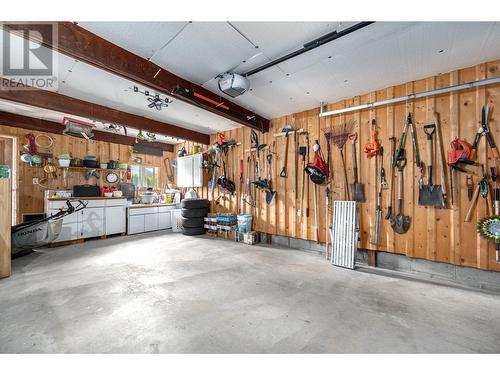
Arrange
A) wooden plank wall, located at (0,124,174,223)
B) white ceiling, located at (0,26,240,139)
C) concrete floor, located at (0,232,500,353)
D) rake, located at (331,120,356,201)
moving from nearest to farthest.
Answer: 1. concrete floor, located at (0,232,500,353)
2. white ceiling, located at (0,26,240,139)
3. rake, located at (331,120,356,201)
4. wooden plank wall, located at (0,124,174,223)

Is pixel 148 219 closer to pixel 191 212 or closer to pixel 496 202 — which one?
pixel 191 212

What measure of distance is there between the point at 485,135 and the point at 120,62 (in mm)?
4580

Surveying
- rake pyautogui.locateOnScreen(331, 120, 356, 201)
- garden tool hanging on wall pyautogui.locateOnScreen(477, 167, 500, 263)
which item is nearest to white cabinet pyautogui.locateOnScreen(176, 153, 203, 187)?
rake pyautogui.locateOnScreen(331, 120, 356, 201)

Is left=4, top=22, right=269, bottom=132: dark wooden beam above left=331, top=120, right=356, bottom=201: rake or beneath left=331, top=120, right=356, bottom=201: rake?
above

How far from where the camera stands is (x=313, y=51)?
243cm

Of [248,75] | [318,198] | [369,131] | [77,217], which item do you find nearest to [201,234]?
[77,217]

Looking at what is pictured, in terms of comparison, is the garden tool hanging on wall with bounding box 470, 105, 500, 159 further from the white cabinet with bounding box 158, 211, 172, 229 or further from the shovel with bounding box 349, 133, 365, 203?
the white cabinet with bounding box 158, 211, 172, 229

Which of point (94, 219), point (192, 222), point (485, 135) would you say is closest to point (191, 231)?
point (192, 222)

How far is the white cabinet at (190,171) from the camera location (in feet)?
20.6

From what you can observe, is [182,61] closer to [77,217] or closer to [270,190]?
[270,190]

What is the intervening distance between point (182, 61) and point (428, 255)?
4.37 metres

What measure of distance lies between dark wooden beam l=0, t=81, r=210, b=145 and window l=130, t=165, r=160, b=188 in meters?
2.50

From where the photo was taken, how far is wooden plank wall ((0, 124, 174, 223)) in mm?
4746

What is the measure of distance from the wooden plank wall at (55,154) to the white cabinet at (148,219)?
133 centimetres
